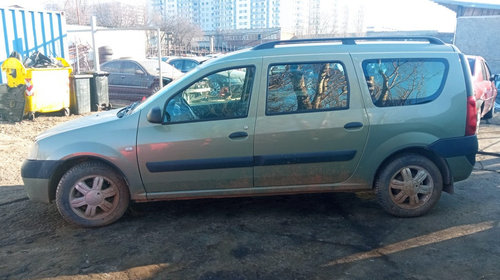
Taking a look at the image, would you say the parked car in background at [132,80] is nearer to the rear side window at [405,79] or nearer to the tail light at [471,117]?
the rear side window at [405,79]

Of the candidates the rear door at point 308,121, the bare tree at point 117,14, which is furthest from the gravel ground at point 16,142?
the bare tree at point 117,14

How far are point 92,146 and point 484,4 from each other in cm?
2424

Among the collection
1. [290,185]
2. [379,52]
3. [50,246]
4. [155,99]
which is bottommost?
[50,246]

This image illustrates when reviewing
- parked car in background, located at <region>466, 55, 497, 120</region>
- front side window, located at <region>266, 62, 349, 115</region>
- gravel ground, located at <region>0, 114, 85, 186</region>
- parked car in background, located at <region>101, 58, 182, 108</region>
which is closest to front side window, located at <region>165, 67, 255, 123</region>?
front side window, located at <region>266, 62, 349, 115</region>

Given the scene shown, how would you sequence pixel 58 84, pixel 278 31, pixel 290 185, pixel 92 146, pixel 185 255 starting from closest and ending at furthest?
pixel 185 255, pixel 92 146, pixel 290 185, pixel 58 84, pixel 278 31

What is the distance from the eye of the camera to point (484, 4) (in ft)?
71.3

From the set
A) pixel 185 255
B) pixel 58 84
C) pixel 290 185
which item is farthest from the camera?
pixel 58 84

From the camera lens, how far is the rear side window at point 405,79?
13.5 feet

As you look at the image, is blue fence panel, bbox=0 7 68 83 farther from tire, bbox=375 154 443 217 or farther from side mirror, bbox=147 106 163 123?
tire, bbox=375 154 443 217

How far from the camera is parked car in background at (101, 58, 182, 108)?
41.3 ft

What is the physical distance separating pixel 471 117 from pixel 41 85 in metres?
9.53

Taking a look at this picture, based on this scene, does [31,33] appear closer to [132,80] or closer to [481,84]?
[132,80]

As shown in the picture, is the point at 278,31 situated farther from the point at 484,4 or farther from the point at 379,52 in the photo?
the point at 379,52

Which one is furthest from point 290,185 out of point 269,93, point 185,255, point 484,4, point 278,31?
point 278,31
